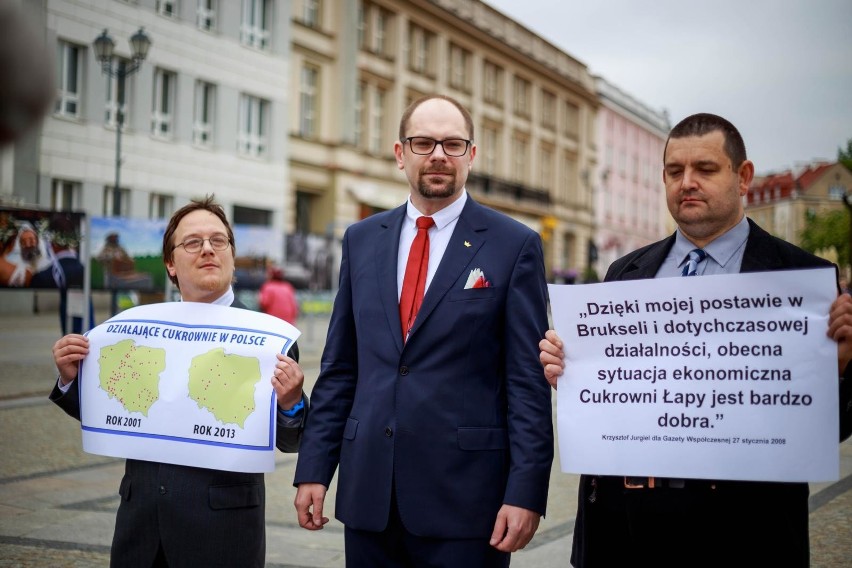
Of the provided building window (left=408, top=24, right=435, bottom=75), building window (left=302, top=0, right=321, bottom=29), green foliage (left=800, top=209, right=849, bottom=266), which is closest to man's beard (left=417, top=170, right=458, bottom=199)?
building window (left=302, top=0, right=321, bottom=29)

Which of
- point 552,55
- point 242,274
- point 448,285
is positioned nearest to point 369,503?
point 448,285

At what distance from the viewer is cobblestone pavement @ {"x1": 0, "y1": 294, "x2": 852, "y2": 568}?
590cm

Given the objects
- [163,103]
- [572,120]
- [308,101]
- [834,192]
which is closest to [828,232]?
[572,120]

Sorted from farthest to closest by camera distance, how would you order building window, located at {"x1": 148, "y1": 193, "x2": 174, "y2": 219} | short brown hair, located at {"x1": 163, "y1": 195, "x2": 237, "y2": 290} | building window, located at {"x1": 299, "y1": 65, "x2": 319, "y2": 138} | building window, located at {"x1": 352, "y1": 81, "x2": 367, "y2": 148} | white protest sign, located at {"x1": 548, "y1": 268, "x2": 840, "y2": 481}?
building window, located at {"x1": 352, "y1": 81, "x2": 367, "y2": 148}
building window, located at {"x1": 299, "y1": 65, "x2": 319, "y2": 138}
building window, located at {"x1": 148, "y1": 193, "x2": 174, "y2": 219}
short brown hair, located at {"x1": 163, "y1": 195, "x2": 237, "y2": 290}
white protest sign, located at {"x1": 548, "y1": 268, "x2": 840, "y2": 481}

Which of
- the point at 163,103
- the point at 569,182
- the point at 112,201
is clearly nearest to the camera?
the point at 112,201

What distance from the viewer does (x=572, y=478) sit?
8719 mm

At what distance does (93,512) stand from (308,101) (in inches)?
1273

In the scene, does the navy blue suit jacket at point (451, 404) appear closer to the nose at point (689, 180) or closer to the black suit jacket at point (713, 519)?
the black suit jacket at point (713, 519)

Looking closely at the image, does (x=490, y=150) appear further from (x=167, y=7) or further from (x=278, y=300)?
(x=278, y=300)

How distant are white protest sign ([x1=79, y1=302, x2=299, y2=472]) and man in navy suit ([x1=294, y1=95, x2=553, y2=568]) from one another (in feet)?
0.83

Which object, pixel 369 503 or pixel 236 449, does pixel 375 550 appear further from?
pixel 236 449

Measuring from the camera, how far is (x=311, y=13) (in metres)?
38.1

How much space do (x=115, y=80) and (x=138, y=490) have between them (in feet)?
89.4

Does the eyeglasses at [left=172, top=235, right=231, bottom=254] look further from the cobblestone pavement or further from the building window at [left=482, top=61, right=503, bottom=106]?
the building window at [left=482, top=61, right=503, bottom=106]
